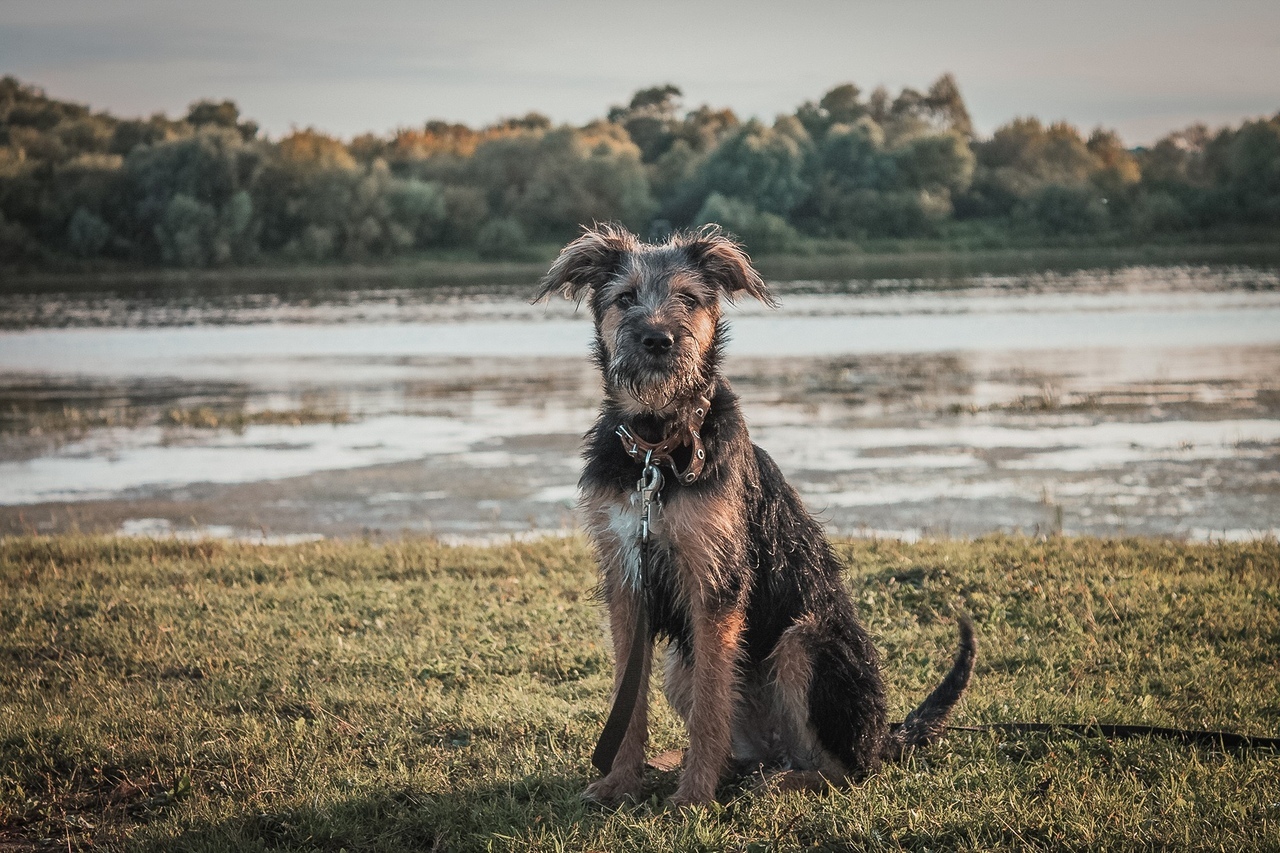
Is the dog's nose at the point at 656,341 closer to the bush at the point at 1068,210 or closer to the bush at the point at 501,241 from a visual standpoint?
the bush at the point at 1068,210

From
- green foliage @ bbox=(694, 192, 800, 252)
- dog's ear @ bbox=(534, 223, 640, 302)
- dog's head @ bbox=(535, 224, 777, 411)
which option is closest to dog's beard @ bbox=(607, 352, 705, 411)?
dog's head @ bbox=(535, 224, 777, 411)

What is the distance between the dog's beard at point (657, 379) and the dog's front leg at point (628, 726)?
910mm

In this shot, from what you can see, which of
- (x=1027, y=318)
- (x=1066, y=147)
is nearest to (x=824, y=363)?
(x=1027, y=318)

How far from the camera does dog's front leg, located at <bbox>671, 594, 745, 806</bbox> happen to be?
210 inches

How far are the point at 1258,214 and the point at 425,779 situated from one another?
75.4 m

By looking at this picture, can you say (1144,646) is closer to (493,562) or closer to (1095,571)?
(1095,571)

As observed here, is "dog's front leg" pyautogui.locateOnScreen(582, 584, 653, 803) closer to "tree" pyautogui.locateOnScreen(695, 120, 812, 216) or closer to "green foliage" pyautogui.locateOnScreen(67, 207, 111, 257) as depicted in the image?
"tree" pyautogui.locateOnScreen(695, 120, 812, 216)

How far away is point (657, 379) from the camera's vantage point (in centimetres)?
531

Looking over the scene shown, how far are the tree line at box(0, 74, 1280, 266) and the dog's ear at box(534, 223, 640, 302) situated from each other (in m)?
68.8

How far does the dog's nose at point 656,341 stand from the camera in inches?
208

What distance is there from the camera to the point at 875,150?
86.7m

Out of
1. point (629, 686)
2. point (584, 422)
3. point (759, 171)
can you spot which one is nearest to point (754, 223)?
point (759, 171)

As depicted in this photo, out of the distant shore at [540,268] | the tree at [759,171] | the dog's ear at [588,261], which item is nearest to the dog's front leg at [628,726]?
the dog's ear at [588,261]

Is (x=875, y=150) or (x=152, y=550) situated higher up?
(x=875, y=150)
